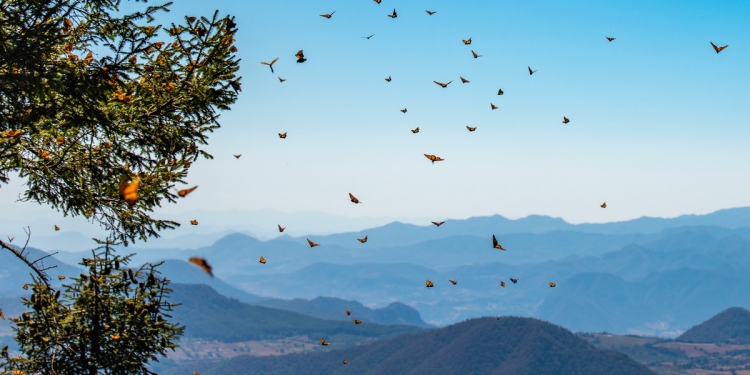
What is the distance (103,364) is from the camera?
1161 cm

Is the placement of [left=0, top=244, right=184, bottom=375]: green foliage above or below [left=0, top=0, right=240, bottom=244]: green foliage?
below

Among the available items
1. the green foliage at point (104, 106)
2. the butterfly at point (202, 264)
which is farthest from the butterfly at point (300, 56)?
the butterfly at point (202, 264)

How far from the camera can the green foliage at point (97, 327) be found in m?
11.4

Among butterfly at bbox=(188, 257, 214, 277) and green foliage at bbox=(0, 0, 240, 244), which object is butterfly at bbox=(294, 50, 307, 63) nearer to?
green foliage at bbox=(0, 0, 240, 244)

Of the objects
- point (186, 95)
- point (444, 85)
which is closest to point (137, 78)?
point (186, 95)

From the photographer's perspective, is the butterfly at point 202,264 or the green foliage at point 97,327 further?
→ the green foliage at point 97,327

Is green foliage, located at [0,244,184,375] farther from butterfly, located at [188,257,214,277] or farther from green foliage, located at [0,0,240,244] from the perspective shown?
butterfly, located at [188,257,214,277]

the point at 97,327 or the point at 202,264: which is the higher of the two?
the point at 97,327

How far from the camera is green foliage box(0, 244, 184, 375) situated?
11422 mm

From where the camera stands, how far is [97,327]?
476 inches

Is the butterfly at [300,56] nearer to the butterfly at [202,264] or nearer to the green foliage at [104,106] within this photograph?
the green foliage at [104,106]

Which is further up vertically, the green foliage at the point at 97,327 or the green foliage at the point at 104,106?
the green foliage at the point at 104,106

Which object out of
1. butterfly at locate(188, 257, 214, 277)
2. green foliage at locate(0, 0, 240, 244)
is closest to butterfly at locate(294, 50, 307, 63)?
green foliage at locate(0, 0, 240, 244)

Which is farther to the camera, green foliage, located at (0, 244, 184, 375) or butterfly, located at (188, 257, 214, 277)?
green foliage, located at (0, 244, 184, 375)
